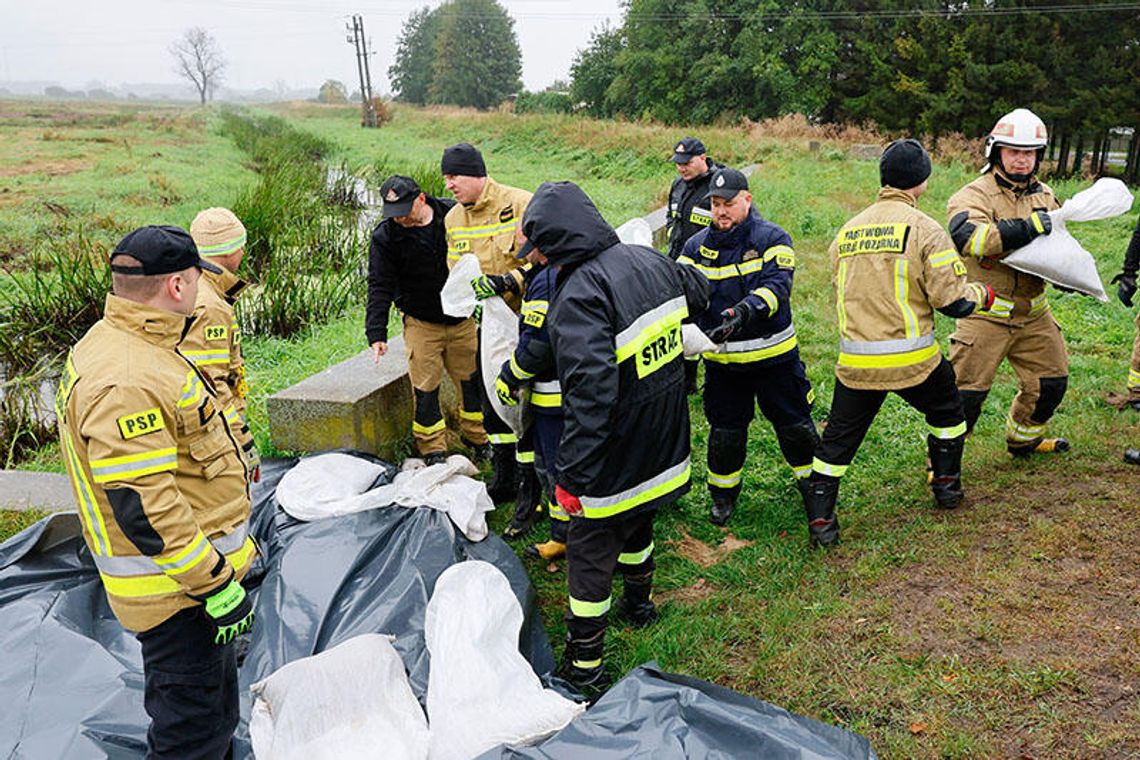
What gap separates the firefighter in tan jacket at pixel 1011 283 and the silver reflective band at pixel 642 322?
187 centimetres

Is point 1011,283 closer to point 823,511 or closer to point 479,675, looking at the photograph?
point 823,511

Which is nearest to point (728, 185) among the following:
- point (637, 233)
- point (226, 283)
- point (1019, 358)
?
point (637, 233)

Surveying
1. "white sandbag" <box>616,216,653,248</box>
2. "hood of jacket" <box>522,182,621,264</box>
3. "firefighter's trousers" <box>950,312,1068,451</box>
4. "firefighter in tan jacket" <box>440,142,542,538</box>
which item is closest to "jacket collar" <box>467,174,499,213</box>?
"firefighter in tan jacket" <box>440,142,542,538</box>

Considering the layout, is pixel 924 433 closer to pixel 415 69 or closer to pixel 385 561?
pixel 385 561

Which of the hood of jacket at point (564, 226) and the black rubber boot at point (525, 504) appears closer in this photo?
the hood of jacket at point (564, 226)

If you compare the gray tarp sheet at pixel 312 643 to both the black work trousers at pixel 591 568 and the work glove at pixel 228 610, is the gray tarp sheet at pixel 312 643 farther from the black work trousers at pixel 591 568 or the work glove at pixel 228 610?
the work glove at pixel 228 610

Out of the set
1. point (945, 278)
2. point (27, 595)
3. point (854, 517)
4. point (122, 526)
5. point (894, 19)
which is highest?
point (894, 19)

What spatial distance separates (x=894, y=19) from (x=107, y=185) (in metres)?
32.0

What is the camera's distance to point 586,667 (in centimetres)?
329

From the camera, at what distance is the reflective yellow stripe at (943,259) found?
12.2 ft

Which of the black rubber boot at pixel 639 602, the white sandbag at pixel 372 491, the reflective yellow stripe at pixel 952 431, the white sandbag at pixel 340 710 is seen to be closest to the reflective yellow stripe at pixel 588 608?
the black rubber boot at pixel 639 602

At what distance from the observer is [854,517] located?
4449 mm

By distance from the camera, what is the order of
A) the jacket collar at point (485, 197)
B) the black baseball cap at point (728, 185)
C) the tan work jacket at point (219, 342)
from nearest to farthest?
the tan work jacket at point (219, 342) < the black baseball cap at point (728, 185) < the jacket collar at point (485, 197)

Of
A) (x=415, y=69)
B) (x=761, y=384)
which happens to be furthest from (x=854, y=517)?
(x=415, y=69)
